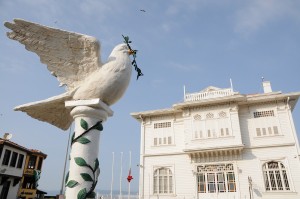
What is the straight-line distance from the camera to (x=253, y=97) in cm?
1822

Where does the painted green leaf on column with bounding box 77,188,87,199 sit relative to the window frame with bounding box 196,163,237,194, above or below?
below

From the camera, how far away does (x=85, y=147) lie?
322 cm

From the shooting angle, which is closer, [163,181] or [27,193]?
[163,181]

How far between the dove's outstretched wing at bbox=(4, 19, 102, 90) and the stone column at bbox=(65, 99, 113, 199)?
0.52 meters

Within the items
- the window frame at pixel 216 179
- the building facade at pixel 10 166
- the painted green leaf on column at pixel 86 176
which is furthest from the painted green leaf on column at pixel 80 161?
the building facade at pixel 10 166

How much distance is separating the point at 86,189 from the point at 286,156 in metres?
16.8

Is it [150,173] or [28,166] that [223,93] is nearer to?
[150,173]

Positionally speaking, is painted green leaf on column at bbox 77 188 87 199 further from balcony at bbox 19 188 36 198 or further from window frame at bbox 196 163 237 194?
balcony at bbox 19 188 36 198

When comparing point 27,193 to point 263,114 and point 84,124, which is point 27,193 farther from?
point 84,124

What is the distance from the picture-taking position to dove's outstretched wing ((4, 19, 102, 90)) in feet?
11.8

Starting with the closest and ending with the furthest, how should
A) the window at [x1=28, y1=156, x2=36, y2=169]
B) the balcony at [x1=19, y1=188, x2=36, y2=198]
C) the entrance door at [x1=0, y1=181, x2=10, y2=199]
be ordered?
1. the entrance door at [x1=0, y1=181, x2=10, y2=199]
2. the balcony at [x1=19, y1=188, x2=36, y2=198]
3. the window at [x1=28, y1=156, x2=36, y2=169]

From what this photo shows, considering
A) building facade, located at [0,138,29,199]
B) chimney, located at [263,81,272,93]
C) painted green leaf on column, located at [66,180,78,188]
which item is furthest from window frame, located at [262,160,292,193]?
building facade, located at [0,138,29,199]

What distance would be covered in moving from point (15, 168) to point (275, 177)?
22.2 meters

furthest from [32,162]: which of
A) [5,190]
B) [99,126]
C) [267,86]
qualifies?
[99,126]
